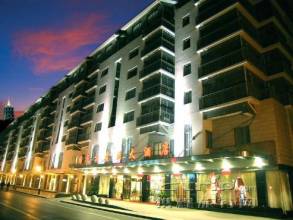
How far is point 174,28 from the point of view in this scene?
37.7 metres

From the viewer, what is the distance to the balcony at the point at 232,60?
24828 millimetres

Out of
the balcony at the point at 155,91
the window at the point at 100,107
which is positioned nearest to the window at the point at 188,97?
the balcony at the point at 155,91

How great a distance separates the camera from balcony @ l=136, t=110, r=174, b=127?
3160 centimetres

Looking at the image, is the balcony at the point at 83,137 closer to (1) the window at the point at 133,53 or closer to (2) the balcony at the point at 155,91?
(2) the balcony at the point at 155,91

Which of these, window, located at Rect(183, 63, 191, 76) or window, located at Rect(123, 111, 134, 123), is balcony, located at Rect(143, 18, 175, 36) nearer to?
window, located at Rect(183, 63, 191, 76)

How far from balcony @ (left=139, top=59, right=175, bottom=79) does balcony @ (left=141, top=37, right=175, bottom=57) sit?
2253 millimetres

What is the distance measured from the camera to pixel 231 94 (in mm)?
24469

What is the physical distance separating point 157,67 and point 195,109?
30.5 feet

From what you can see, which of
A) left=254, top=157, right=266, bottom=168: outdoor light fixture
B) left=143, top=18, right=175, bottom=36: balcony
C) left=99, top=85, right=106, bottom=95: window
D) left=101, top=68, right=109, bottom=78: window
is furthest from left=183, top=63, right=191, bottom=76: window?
left=101, top=68, right=109, bottom=78: window

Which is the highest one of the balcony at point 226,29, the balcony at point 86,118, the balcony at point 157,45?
the balcony at point 157,45

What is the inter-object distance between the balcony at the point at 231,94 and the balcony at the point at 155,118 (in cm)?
611

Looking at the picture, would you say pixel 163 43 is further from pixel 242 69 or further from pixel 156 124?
pixel 242 69

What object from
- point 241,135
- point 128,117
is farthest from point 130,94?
point 241,135

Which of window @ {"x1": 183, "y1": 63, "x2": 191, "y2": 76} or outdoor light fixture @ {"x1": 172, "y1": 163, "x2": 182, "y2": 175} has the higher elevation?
window @ {"x1": 183, "y1": 63, "x2": 191, "y2": 76}
